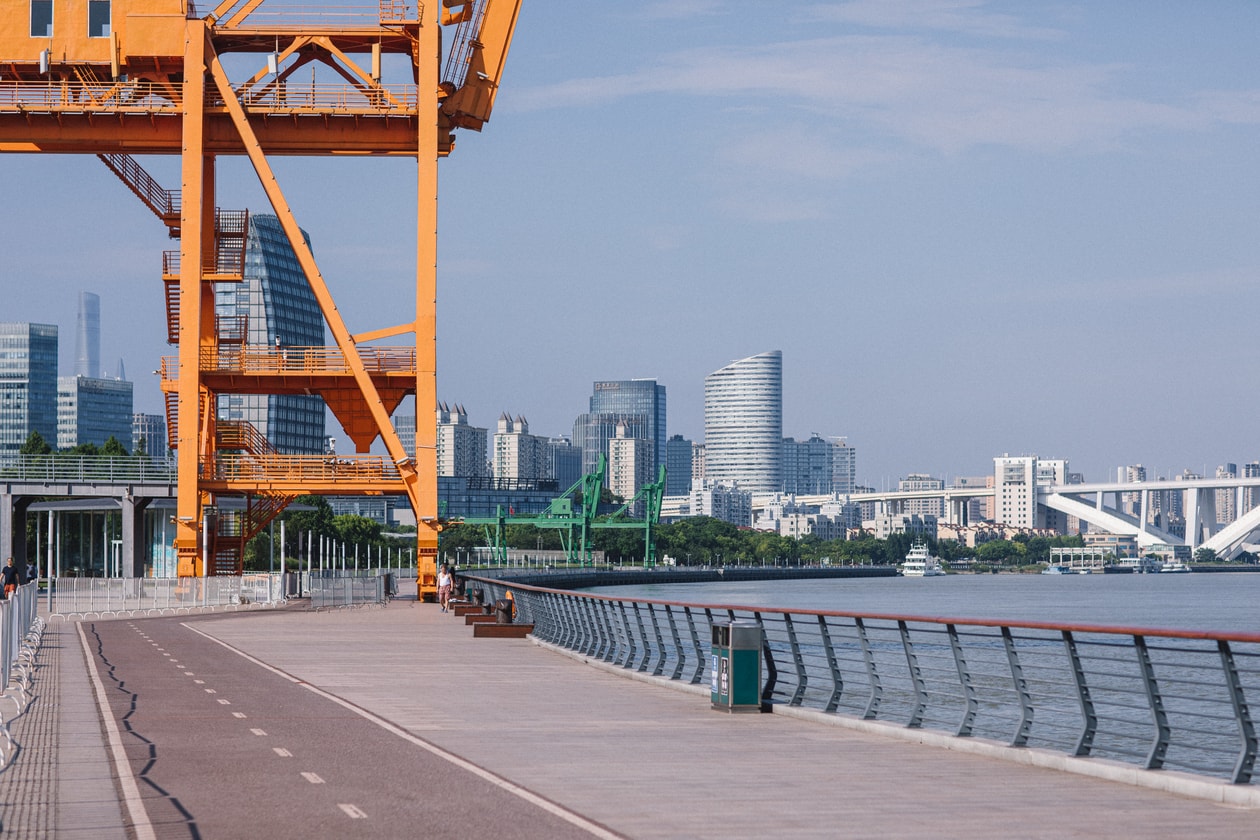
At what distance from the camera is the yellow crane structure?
5616 centimetres

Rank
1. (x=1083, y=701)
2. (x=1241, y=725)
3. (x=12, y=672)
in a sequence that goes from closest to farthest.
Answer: (x=1241, y=725), (x=1083, y=701), (x=12, y=672)

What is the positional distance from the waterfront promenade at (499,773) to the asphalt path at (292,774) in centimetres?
4

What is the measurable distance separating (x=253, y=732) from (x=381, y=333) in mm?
40174

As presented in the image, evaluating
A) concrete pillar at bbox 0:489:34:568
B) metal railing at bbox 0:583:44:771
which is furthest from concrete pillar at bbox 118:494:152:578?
metal railing at bbox 0:583:44:771

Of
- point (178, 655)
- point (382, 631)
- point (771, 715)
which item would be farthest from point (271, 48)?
point (771, 715)

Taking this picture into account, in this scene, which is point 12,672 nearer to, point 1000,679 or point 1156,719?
point 1156,719

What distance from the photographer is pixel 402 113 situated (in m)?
56.0

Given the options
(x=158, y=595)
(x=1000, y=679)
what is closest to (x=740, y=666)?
(x=1000, y=679)

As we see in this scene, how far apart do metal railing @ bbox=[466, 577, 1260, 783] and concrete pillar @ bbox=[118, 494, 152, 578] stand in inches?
881

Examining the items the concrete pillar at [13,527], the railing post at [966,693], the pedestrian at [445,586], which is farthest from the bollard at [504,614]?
the concrete pillar at [13,527]

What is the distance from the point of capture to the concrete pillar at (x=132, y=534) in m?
74.2

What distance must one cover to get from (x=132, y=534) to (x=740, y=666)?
60.2m

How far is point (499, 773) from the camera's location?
14.5 meters

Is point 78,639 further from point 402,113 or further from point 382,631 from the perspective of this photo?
point 402,113
